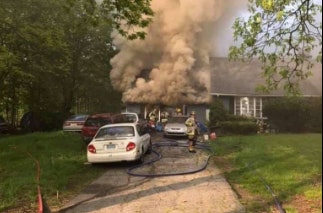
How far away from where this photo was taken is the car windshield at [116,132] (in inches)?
594

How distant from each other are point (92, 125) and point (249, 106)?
16140mm

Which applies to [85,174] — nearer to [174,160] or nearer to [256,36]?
[174,160]

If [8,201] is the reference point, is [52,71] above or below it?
above

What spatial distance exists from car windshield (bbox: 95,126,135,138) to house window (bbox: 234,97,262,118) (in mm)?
19425

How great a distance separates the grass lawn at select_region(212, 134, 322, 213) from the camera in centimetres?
914

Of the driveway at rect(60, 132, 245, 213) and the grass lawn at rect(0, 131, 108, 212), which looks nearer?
the driveway at rect(60, 132, 245, 213)

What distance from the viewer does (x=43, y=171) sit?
13477mm

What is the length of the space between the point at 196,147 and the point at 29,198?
10906 millimetres

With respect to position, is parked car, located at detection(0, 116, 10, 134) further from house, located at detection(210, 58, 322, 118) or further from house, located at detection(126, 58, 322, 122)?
house, located at detection(210, 58, 322, 118)

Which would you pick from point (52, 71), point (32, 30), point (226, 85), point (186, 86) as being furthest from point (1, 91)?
point (226, 85)

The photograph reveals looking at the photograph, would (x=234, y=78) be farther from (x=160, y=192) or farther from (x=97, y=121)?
(x=160, y=192)

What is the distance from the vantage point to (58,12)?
3102 cm

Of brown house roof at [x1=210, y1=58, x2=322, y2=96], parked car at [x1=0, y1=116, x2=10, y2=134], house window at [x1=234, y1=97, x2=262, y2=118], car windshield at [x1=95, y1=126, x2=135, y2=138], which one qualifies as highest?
brown house roof at [x1=210, y1=58, x2=322, y2=96]

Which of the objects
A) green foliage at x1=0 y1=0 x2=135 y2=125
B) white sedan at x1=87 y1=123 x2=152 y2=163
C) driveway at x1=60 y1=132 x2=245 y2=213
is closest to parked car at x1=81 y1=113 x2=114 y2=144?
green foliage at x1=0 y1=0 x2=135 y2=125
